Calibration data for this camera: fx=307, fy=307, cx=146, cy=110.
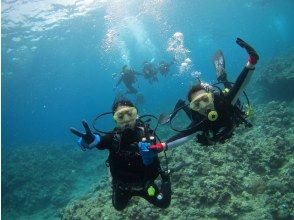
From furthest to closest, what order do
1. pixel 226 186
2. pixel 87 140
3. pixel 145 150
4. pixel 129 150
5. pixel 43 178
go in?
1. pixel 43 178
2. pixel 226 186
3. pixel 129 150
4. pixel 145 150
5. pixel 87 140

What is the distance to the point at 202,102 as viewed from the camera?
5.70 m

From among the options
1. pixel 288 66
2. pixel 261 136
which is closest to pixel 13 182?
pixel 261 136

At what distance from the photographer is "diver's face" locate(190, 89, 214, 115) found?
18.6 ft

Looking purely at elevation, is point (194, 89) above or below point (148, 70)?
above

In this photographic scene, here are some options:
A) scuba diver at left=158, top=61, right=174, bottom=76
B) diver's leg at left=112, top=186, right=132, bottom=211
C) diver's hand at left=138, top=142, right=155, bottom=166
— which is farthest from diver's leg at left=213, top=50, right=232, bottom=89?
scuba diver at left=158, top=61, right=174, bottom=76

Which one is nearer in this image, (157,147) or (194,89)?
(157,147)

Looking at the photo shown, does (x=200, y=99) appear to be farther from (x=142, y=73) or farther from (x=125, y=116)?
(x=142, y=73)

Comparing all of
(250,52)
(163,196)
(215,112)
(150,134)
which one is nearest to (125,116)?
(150,134)

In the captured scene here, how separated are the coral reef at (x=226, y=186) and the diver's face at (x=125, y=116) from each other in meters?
3.95

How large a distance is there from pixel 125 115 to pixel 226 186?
4.69m

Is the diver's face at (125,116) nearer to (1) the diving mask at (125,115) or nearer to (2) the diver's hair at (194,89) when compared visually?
(1) the diving mask at (125,115)

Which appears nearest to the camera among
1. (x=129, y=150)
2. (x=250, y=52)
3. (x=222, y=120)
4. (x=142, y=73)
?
(x=250, y=52)

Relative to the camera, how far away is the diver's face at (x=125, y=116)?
5477 mm

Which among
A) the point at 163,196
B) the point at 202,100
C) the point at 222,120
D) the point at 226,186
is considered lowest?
the point at 226,186
